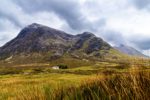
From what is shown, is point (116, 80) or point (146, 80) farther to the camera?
point (116, 80)

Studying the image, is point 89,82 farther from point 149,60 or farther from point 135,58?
point 149,60

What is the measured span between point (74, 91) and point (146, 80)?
7.47ft

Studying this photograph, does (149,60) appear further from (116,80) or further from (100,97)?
(100,97)

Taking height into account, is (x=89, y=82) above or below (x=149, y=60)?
below

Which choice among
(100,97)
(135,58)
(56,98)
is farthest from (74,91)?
(135,58)

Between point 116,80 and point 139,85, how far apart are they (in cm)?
130

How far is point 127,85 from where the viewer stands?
587 centimetres

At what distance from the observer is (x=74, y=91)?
23.9ft

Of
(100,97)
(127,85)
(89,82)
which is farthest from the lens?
(89,82)

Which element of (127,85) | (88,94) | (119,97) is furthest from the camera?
(88,94)

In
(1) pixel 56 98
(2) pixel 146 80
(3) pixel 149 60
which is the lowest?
(1) pixel 56 98

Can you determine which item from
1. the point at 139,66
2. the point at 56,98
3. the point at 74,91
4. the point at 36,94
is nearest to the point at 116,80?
the point at 139,66

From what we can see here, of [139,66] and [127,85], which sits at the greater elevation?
[139,66]

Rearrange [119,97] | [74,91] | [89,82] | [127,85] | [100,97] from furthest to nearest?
[89,82]
[74,91]
[100,97]
[127,85]
[119,97]
